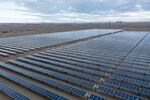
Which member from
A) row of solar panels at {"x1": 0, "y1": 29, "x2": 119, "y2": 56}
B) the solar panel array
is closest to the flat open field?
the solar panel array

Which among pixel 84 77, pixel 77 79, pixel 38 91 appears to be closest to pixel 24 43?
pixel 84 77

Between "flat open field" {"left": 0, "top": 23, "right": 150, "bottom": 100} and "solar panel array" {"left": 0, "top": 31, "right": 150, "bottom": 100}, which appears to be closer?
"flat open field" {"left": 0, "top": 23, "right": 150, "bottom": 100}

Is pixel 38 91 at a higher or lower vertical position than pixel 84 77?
lower

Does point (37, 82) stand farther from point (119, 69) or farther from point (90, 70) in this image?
point (119, 69)

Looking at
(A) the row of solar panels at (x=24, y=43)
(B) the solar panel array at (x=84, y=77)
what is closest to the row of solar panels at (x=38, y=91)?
(B) the solar panel array at (x=84, y=77)

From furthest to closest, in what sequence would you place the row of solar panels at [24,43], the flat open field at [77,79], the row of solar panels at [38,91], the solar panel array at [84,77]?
the row of solar panels at [24,43] < the solar panel array at [84,77] < the flat open field at [77,79] < the row of solar panels at [38,91]

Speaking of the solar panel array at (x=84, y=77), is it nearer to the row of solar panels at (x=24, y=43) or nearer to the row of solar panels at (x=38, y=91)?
the row of solar panels at (x=38, y=91)

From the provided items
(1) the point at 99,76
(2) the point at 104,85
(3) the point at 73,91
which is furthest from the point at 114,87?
(3) the point at 73,91

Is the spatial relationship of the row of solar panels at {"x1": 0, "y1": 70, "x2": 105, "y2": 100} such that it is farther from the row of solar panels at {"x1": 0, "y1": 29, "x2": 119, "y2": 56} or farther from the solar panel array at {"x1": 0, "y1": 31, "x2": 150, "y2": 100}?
the row of solar panels at {"x1": 0, "y1": 29, "x2": 119, "y2": 56}

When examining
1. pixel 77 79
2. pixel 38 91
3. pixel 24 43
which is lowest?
pixel 38 91

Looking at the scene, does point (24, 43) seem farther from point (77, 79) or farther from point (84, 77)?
point (77, 79)

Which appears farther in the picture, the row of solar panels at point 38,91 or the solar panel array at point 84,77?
the solar panel array at point 84,77
